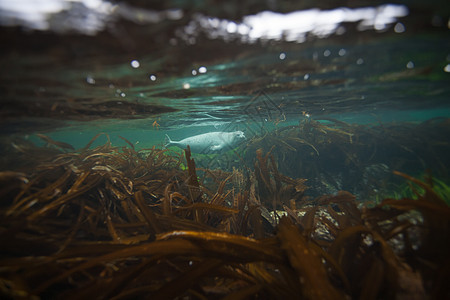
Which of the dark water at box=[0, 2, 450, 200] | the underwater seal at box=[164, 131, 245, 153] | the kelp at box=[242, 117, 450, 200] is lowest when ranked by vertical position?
the kelp at box=[242, 117, 450, 200]

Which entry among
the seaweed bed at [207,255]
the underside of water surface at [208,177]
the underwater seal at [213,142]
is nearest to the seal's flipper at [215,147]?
the underwater seal at [213,142]

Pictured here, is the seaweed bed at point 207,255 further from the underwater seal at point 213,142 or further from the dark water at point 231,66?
the underwater seal at point 213,142

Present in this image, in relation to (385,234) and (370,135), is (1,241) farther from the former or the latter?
(370,135)

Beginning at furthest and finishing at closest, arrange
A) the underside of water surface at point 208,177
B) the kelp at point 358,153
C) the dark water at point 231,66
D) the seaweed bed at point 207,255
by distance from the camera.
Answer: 1. the kelp at point 358,153
2. the dark water at point 231,66
3. the underside of water surface at point 208,177
4. the seaweed bed at point 207,255

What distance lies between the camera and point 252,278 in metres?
1.99

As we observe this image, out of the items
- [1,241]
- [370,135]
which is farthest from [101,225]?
[370,135]

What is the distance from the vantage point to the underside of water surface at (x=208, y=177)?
1812 mm

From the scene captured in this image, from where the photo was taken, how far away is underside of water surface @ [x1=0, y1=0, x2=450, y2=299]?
1812mm

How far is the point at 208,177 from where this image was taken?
7.41m

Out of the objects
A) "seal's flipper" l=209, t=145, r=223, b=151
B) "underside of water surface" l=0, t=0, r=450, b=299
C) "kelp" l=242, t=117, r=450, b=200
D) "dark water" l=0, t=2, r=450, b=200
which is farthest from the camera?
"seal's flipper" l=209, t=145, r=223, b=151

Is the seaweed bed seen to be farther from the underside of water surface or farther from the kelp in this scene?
the kelp

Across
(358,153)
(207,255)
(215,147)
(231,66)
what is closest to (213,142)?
(215,147)

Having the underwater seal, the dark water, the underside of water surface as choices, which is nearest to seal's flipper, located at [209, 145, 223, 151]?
the underwater seal

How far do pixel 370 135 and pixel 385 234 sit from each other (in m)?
7.26
